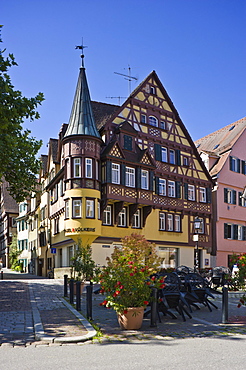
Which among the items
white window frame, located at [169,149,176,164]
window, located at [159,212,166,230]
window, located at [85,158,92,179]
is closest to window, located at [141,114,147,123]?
white window frame, located at [169,149,176,164]

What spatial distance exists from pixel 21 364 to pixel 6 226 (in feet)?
217

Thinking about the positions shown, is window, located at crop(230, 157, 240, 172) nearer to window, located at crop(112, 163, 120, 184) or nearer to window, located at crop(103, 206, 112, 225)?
window, located at crop(112, 163, 120, 184)

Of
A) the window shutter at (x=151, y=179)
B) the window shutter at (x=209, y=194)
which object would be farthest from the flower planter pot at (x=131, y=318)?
the window shutter at (x=209, y=194)

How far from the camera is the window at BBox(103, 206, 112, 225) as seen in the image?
32.4m

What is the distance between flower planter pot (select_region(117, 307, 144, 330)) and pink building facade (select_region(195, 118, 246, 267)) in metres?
30.8

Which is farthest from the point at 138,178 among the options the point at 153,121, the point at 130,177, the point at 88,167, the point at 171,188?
the point at 153,121

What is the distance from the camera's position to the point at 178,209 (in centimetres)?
3672

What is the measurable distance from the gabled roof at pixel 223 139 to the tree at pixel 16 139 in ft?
81.8

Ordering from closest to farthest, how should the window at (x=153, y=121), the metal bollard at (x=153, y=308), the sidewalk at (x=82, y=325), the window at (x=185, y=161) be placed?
the sidewalk at (x=82, y=325), the metal bollard at (x=153, y=308), the window at (x=153, y=121), the window at (x=185, y=161)

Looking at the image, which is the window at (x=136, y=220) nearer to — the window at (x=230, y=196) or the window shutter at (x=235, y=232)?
the window at (x=230, y=196)

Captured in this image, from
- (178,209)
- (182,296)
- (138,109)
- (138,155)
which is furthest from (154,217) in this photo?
(182,296)

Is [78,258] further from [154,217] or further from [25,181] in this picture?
[154,217]

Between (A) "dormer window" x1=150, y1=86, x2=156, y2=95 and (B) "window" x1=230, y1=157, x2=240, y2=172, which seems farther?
(B) "window" x1=230, y1=157, x2=240, y2=172

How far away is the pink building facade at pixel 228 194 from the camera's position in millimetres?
40156
